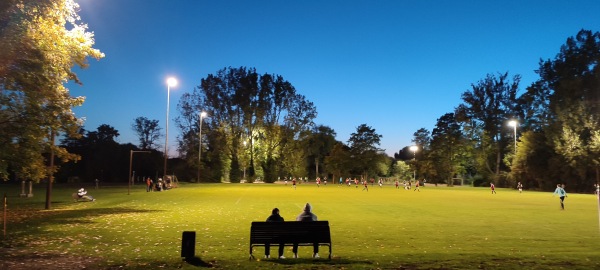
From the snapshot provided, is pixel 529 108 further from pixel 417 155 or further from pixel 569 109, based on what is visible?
pixel 417 155

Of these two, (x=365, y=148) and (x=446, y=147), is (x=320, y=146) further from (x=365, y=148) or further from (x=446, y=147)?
(x=446, y=147)

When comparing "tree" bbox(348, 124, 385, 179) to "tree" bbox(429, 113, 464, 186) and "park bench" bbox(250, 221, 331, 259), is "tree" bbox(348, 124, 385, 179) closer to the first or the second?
"tree" bbox(429, 113, 464, 186)

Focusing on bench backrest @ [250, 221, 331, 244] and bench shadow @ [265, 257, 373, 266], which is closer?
bench shadow @ [265, 257, 373, 266]

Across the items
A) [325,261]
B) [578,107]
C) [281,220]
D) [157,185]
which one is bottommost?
[157,185]

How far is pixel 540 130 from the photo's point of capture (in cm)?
8119

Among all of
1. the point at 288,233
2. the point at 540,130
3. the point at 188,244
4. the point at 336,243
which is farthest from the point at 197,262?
the point at 540,130

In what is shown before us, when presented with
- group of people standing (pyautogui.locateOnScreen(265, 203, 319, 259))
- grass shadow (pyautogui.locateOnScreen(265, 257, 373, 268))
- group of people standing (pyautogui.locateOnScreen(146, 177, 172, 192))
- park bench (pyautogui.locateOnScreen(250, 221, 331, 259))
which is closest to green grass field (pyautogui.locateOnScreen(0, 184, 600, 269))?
grass shadow (pyautogui.locateOnScreen(265, 257, 373, 268))

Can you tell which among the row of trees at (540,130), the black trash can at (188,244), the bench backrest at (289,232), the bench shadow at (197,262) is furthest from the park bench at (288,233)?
the row of trees at (540,130)

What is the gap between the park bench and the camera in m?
10.4

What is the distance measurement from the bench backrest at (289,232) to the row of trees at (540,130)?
6644 cm

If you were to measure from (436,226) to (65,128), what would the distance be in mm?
17641

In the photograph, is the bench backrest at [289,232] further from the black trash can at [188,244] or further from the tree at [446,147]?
the tree at [446,147]

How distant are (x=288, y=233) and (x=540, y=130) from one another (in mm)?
83931

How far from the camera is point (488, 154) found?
9788 cm
